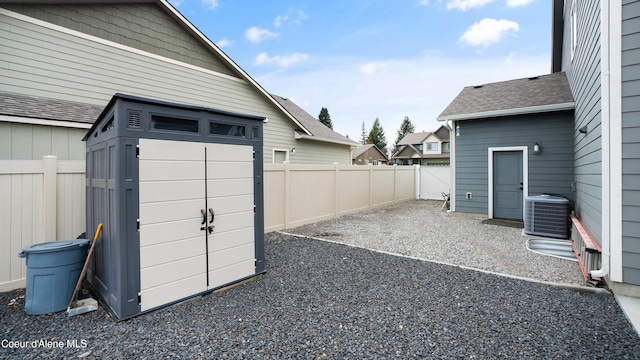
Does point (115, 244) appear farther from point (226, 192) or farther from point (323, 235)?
point (323, 235)

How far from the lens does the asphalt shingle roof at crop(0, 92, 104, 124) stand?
5.86m

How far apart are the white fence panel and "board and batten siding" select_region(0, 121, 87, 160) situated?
13274 millimetres

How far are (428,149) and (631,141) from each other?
37.0 m

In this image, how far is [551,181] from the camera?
779cm

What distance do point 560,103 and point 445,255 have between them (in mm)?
5463

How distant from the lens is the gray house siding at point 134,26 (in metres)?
6.76

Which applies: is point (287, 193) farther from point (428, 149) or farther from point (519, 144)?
point (428, 149)

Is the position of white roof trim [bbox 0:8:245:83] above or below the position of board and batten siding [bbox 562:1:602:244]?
above

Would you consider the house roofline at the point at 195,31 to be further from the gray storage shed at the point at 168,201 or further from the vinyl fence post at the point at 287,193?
the gray storage shed at the point at 168,201

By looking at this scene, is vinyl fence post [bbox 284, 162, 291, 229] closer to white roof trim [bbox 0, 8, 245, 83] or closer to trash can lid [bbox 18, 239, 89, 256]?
trash can lid [bbox 18, 239, 89, 256]

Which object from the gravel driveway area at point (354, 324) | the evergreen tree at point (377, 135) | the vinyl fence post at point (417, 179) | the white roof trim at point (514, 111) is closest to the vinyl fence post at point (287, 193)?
the gravel driveway area at point (354, 324)

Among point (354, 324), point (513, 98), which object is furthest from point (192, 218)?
point (513, 98)

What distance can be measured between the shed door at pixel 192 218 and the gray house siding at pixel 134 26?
254 inches

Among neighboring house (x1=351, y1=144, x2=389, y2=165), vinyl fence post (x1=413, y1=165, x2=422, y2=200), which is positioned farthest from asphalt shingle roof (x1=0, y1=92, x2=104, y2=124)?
neighboring house (x1=351, y1=144, x2=389, y2=165)
